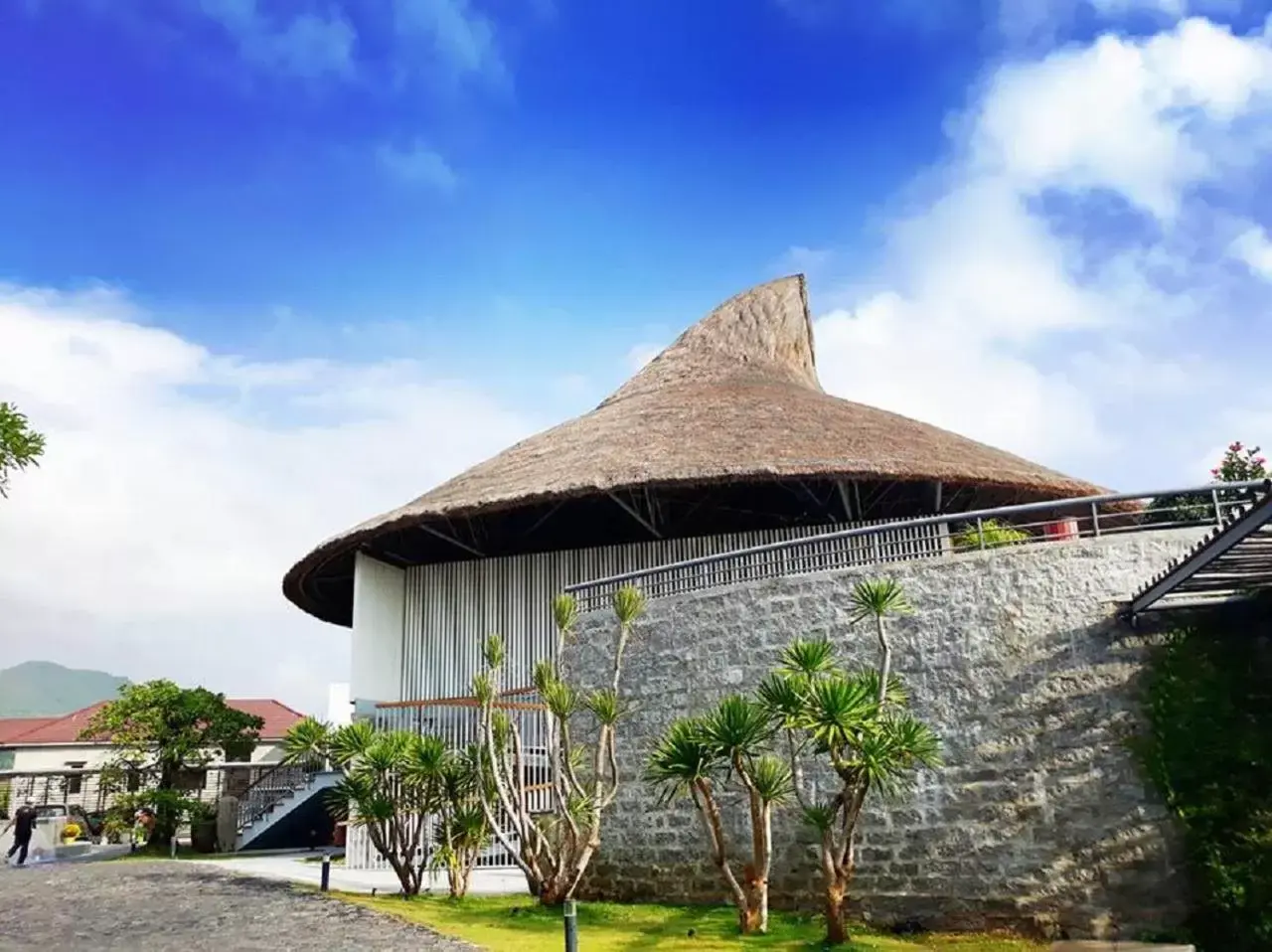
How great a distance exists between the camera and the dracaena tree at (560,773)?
10.6m

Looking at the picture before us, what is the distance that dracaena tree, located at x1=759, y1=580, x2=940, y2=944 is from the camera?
26.5 ft

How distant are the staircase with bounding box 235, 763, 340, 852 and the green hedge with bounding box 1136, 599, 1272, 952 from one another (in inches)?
583

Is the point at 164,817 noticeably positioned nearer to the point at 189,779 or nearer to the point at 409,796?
the point at 189,779

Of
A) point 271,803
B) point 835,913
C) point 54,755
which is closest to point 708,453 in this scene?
point 835,913

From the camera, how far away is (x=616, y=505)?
1756cm

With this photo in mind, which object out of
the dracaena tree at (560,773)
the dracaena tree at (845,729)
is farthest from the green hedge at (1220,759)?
the dracaena tree at (560,773)

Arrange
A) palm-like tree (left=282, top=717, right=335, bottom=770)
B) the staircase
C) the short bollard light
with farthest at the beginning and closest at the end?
the staircase
palm-like tree (left=282, top=717, right=335, bottom=770)
the short bollard light

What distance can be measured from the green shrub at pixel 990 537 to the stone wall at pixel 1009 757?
78cm

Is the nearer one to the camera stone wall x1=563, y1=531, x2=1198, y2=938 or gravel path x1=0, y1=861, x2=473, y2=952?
stone wall x1=563, y1=531, x2=1198, y2=938

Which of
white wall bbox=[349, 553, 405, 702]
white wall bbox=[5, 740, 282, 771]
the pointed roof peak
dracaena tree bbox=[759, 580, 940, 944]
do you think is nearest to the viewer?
dracaena tree bbox=[759, 580, 940, 944]

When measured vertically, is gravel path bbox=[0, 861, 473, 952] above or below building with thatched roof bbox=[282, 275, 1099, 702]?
below

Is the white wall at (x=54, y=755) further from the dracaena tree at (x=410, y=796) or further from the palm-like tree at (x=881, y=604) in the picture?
the palm-like tree at (x=881, y=604)

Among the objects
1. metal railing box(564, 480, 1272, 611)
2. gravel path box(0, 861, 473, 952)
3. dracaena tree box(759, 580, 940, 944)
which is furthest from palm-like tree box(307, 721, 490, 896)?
dracaena tree box(759, 580, 940, 944)

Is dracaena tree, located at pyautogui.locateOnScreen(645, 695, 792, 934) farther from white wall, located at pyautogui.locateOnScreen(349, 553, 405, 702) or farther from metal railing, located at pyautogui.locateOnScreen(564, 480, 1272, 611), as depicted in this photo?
white wall, located at pyautogui.locateOnScreen(349, 553, 405, 702)
